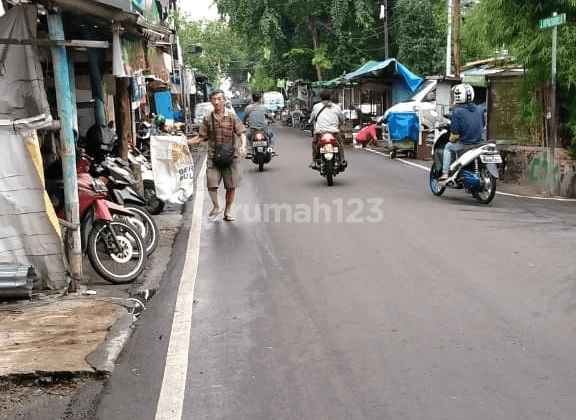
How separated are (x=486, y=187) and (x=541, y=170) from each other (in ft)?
8.55

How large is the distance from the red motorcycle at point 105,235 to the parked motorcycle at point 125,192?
0.51m

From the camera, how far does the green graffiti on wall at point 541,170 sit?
13.5 meters

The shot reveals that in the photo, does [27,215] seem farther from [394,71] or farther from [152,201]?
[394,71]

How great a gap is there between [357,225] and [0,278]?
507 centimetres

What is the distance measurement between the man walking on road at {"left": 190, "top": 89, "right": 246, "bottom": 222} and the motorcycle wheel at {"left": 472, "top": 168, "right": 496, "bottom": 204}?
Answer: 394 centimetres

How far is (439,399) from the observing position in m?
4.30

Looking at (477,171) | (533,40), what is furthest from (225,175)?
(533,40)

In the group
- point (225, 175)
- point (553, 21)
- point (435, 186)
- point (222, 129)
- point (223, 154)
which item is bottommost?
point (435, 186)

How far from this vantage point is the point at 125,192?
8.39 metres

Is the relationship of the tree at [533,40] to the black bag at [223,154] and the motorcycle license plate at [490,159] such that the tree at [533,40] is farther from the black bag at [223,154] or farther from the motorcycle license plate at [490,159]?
the black bag at [223,154]

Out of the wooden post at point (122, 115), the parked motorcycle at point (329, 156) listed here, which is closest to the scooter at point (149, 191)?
the wooden post at point (122, 115)

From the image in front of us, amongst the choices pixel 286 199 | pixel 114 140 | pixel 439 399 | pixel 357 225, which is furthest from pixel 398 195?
pixel 439 399

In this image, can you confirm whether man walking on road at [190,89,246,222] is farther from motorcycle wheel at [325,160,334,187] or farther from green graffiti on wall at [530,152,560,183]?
green graffiti on wall at [530,152,560,183]

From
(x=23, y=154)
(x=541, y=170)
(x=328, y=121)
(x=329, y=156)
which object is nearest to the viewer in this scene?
(x=23, y=154)
